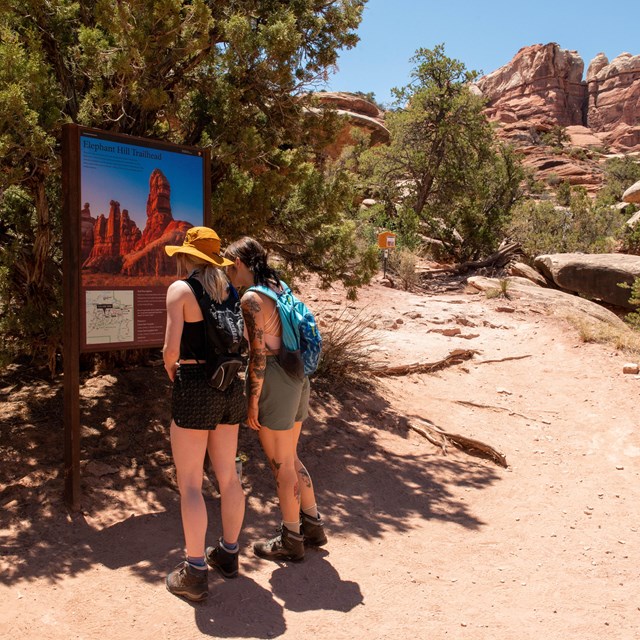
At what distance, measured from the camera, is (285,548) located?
3.84 meters

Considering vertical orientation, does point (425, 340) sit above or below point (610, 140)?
below

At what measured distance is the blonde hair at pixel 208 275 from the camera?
3.33 metres

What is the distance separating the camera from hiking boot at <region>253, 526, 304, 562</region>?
3.82m

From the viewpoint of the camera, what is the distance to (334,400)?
686 cm

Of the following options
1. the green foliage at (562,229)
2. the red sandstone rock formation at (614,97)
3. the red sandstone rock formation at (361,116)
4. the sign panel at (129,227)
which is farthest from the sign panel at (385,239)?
the red sandstone rock formation at (614,97)

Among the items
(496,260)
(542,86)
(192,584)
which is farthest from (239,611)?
(542,86)

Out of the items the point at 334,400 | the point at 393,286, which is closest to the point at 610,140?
the point at 393,286

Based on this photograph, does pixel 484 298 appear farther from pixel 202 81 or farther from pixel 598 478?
pixel 202 81

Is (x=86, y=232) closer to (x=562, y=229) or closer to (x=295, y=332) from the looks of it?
(x=295, y=332)

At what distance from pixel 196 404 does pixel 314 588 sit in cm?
122

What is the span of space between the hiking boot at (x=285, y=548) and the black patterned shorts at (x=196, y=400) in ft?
3.00

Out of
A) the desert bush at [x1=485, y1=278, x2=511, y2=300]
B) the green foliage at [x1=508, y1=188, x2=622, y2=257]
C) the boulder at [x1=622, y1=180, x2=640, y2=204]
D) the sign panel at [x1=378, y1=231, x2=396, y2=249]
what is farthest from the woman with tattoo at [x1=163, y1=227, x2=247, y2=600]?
the boulder at [x1=622, y1=180, x2=640, y2=204]

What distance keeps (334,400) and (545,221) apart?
655 inches

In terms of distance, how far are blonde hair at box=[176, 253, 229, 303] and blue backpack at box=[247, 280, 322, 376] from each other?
212 mm
